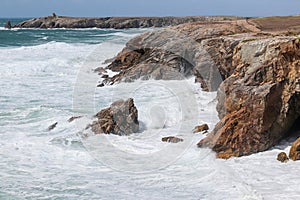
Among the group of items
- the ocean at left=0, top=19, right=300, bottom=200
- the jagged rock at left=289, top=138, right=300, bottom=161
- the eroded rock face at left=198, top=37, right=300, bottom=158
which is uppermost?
the eroded rock face at left=198, top=37, right=300, bottom=158

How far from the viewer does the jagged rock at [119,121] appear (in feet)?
43.2

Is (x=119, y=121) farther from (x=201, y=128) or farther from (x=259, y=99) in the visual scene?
(x=259, y=99)

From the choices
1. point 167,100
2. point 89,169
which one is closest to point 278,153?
point 89,169

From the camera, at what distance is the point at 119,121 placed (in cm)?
1348

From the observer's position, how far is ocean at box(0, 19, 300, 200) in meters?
8.66

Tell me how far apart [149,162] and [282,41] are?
16.9 ft

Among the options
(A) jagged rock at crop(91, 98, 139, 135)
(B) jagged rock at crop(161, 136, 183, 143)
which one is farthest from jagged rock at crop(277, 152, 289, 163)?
(A) jagged rock at crop(91, 98, 139, 135)

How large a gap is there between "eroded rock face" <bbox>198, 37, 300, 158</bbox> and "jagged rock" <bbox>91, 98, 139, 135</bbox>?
3.06 meters

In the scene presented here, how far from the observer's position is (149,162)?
10.6 meters

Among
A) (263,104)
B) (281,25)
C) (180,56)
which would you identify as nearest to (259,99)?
(263,104)

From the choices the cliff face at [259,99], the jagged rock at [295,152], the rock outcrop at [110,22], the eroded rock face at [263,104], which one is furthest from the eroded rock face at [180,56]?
the rock outcrop at [110,22]

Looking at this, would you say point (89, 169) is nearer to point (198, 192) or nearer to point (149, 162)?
point (149, 162)

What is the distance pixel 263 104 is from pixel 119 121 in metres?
5.13

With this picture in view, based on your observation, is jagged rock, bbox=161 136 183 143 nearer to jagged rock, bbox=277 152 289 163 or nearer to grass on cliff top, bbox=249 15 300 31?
jagged rock, bbox=277 152 289 163
